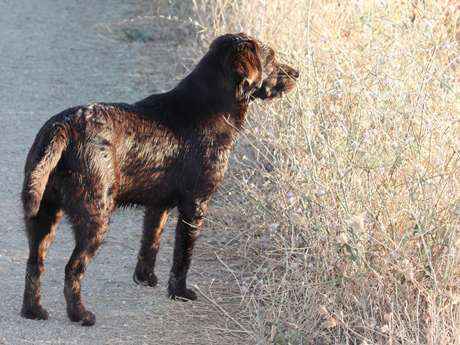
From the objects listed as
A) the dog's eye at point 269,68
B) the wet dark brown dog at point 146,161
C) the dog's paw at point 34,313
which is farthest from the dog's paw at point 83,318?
the dog's eye at point 269,68

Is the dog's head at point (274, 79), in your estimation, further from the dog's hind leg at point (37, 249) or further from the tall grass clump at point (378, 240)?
the dog's hind leg at point (37, 249)

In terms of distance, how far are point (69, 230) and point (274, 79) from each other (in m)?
2.11

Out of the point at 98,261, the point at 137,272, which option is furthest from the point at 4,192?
the point at 137,272

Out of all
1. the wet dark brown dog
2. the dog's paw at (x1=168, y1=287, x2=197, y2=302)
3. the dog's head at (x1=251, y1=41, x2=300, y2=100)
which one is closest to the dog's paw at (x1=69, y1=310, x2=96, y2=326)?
the wet dark brown dog

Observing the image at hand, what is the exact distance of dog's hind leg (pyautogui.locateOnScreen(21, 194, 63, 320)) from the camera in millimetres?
3596

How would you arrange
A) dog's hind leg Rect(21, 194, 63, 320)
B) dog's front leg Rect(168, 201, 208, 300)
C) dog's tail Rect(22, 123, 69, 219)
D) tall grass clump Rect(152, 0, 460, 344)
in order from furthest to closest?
1. dog's front leg Rect(168, 201, 208, 300)
2. dog's hind leg Rect(21, 194, 63, 320)
3. dog's tail Rect(22, 123, 69, 219)
4. tall grass clump Rect(152, 0, 460, 344)

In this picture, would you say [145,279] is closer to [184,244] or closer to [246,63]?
[184,244]

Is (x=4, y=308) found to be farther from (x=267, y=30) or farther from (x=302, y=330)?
(x=267, y=30)

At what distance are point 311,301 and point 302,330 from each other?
171 mm

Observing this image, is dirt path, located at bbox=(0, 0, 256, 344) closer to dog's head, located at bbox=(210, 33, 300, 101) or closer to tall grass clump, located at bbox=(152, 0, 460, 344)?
tall grass clump, located at bbox=(152, 0, 460, 344)

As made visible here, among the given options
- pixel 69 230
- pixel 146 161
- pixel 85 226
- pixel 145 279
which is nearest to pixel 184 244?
pixel 145 279

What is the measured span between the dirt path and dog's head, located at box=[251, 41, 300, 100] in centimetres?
127

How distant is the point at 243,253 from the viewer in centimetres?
462

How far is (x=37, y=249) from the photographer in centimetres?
362
